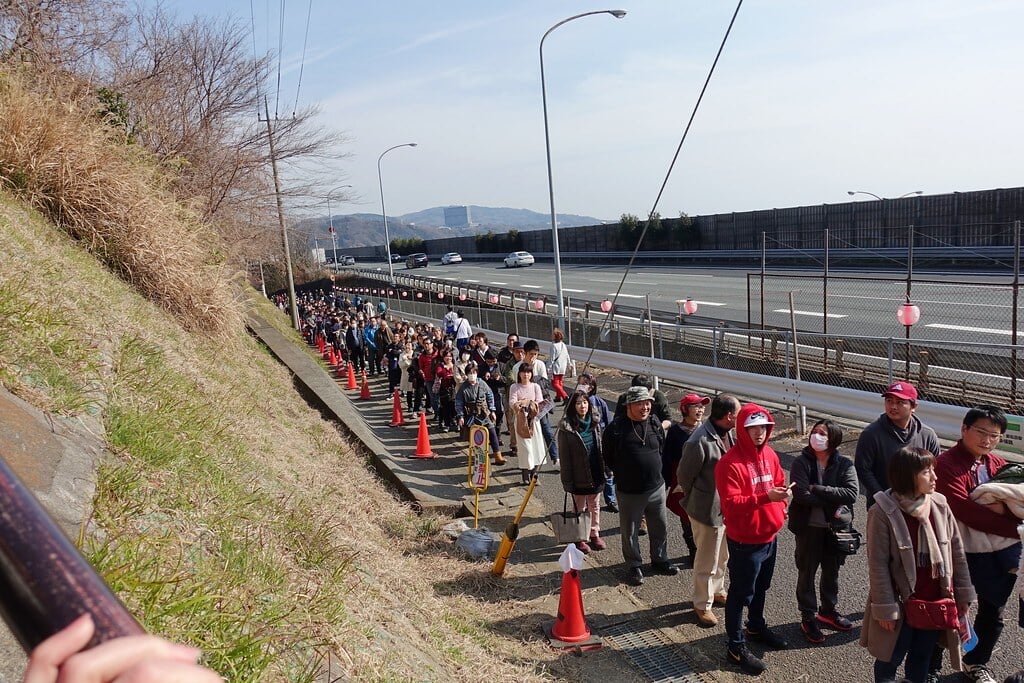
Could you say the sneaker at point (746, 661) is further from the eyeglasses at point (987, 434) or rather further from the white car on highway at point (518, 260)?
the white car on highway at point (518, 260)

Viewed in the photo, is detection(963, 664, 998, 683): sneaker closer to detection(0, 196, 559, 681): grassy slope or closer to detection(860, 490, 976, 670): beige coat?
detection(860, 490, 976, 670): beige coat

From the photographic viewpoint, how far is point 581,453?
718cm

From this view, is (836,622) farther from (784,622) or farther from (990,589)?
(990,589)

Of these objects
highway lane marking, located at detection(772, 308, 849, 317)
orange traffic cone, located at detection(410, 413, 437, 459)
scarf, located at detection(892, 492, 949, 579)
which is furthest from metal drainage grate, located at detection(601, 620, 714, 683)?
highway lane marking, located at detection(772, 308, 849, 317)

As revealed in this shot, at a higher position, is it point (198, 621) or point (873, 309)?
point (198, 621)

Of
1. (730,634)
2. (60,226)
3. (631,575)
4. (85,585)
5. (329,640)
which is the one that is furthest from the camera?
(60,226)

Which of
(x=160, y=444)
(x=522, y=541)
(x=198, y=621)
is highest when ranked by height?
(x=160, y=444)

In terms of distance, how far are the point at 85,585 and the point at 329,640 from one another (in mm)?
3173

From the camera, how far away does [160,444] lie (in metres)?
5.01

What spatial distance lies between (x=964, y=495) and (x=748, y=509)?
134cm

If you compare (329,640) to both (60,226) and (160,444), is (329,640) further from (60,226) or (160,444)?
(60,226)

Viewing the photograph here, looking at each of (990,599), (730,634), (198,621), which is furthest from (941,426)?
(198,621)

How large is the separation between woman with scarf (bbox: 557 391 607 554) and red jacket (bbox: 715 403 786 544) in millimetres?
2100

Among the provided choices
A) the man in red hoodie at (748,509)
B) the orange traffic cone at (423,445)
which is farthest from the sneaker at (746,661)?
the orange traffic cone at (423,445)
